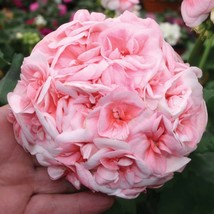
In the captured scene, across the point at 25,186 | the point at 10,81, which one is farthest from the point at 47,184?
the point at 10,81

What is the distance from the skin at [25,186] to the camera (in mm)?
874

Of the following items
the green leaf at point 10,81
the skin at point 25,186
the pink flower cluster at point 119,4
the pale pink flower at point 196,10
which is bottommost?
the skin at point 25,186

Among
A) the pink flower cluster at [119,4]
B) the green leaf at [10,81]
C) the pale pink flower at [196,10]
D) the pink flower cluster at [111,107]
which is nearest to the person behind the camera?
the pink flower cluster at [111,107]

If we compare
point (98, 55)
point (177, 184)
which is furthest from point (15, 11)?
point (98, 55)

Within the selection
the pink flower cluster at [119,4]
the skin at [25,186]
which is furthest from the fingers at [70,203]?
the pink flower cluster at [119,4]

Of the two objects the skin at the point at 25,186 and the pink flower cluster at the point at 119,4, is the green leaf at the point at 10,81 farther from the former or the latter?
the pink flower cluster at the point at 119,4

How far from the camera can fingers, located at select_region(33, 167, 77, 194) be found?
89cm

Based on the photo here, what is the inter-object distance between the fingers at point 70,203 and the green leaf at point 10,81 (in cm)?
22

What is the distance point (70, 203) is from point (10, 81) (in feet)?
0.98

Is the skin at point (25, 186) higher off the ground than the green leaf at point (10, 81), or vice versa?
the green leaf at point (10, 81)

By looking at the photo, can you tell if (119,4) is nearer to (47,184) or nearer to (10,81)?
(10,81)

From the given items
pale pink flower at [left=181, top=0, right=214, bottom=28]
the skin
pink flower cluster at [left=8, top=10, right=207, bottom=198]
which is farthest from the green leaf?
pale pink flower at [left=181, top=0, right=214, bottom=28]

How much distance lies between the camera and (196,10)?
31.9 inches

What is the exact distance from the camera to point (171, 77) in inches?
28.6
